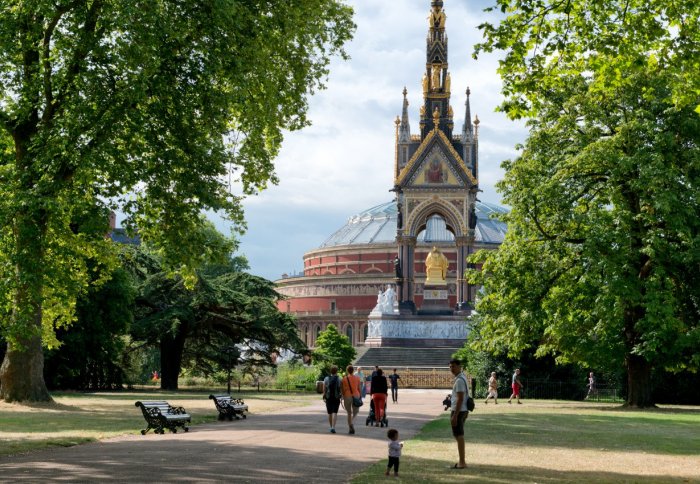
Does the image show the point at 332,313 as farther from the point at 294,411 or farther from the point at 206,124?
the point at 206,124

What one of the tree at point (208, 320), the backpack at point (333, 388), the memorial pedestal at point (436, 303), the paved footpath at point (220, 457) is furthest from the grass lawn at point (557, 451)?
the memorial pedestal at point (436, 303)

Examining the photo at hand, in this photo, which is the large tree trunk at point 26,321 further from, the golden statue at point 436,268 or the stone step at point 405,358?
the golden statue at point 436,268

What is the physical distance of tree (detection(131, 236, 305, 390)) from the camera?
157ft

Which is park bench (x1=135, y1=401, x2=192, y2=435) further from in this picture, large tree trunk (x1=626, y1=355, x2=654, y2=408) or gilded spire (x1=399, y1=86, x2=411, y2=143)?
gilded spire (x1=399, y1=86, x2=411, y2=143)

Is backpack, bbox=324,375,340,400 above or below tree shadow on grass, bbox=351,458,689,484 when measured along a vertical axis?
above

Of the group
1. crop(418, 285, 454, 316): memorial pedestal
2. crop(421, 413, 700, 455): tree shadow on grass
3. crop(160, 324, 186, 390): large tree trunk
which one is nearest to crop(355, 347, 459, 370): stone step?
crop(418, 285, 454, 316): memorial pedestal

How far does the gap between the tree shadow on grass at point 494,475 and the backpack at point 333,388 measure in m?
6.44

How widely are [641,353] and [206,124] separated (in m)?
17.8

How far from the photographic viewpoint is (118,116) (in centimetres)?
2336

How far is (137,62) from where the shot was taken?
911 inches

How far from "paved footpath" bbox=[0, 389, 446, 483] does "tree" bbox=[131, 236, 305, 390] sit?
75.5 ft

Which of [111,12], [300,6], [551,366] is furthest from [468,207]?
[111,12]

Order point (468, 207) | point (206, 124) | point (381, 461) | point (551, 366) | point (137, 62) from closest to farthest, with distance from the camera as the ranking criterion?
point (381, 461) → point (137, 62) → point (206, 124) → point (551, 366) → point (468, 207)

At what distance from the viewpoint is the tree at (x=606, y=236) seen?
3269 cm
